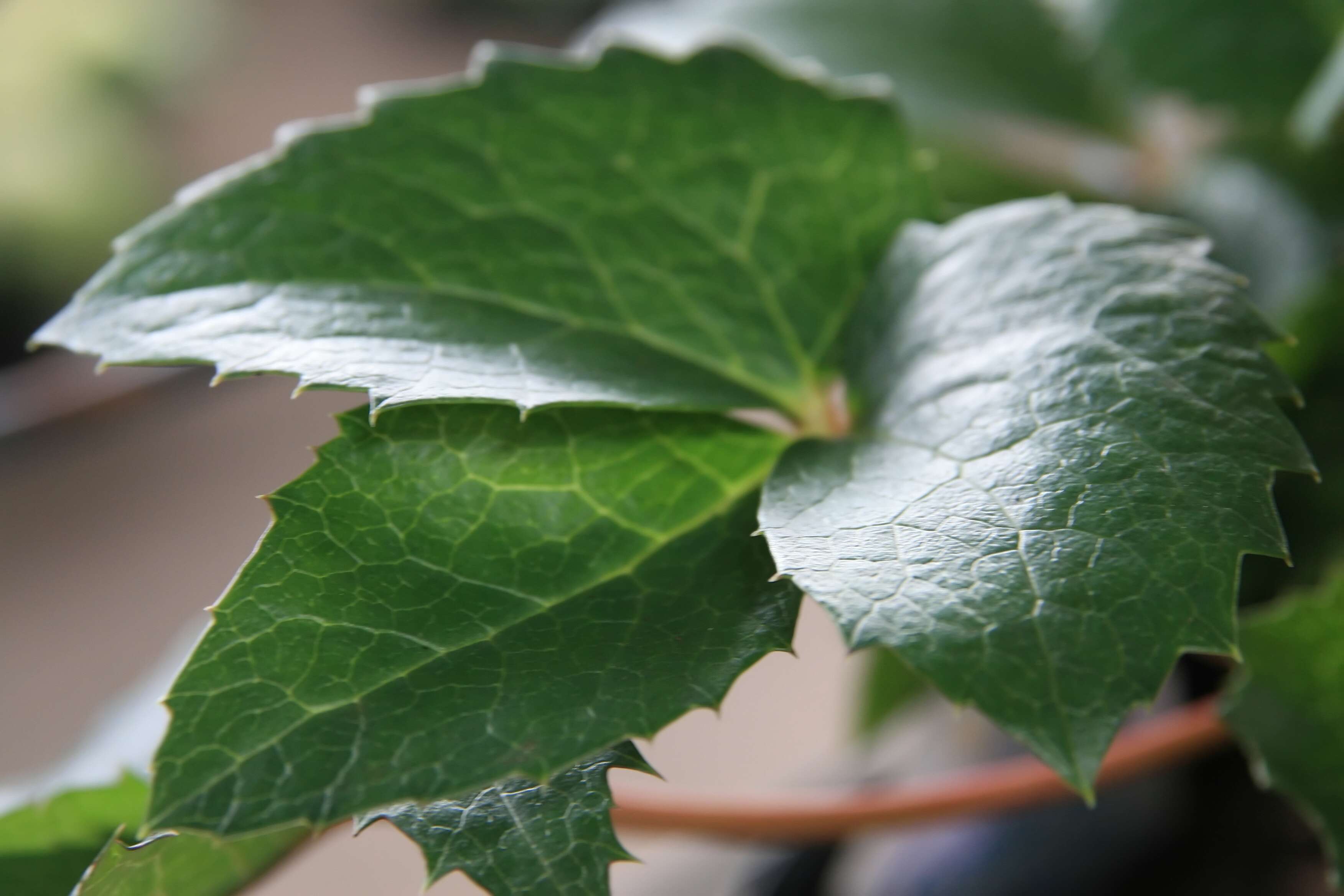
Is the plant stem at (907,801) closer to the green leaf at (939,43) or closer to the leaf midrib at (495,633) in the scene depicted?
the leaf midrib at (495,633)

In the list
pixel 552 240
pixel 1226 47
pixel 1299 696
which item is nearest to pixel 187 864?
pixel 552 240

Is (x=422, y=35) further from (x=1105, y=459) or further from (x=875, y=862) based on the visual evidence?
(x=1105, y=459)

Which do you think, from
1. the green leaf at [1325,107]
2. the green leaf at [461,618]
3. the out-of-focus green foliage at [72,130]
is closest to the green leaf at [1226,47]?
the green leaf at [1325,107]

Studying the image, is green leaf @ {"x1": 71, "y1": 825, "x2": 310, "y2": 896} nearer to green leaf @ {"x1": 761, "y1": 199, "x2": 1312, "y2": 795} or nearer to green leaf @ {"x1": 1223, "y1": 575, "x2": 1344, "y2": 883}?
green leaf @ {"x1": 761, "y1": 199, "x2": 1312, "y2": 795}

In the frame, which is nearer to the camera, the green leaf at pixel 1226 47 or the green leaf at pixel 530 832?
the green leaf at pixel 530 832

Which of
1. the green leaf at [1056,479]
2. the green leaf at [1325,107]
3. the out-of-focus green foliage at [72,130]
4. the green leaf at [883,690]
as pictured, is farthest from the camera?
the out-of-focus green foliage at [72,130]
